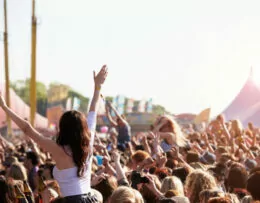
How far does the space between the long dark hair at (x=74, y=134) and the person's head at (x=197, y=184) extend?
1417 millimetres

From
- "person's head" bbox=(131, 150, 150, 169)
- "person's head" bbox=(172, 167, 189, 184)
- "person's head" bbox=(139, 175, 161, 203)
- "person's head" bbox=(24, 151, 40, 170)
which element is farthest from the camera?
"person's head" bbox=(24, 151, 40, 170)

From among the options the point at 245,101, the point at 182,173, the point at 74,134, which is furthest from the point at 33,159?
the point at 245,101

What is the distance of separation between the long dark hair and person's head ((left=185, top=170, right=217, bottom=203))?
4.65 ft

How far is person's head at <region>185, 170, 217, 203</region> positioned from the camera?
16.8ft

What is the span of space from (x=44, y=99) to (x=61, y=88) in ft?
225

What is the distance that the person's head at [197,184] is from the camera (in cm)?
511

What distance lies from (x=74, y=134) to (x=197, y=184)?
1.53 metres

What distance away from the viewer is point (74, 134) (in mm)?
4031

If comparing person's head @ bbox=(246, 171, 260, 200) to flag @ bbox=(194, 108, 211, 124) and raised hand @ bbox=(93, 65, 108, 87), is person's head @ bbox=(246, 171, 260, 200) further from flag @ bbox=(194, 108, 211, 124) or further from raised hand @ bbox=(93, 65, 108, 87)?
flag @ bbox=(194, 108, 211, 124)

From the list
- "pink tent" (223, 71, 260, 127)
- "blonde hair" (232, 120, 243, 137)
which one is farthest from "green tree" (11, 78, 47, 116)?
"blonde hair" (232, 120, 243, 137)

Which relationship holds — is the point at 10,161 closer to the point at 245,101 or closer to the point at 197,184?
the point at 197,184

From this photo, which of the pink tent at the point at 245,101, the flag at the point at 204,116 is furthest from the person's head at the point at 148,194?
the pink tent at the point at 245,101

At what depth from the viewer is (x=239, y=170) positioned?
6.20m

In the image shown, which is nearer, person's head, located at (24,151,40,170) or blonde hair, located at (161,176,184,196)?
blonde hair, located at (161,176,184,196)
